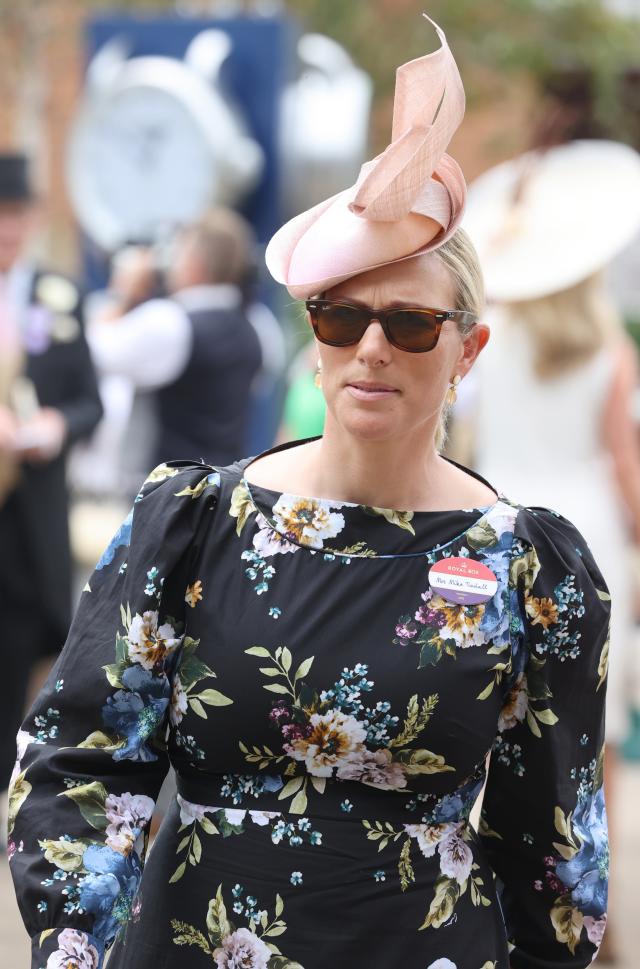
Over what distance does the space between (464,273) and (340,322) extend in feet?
0.65

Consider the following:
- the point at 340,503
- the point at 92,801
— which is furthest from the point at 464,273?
the point at 92,801

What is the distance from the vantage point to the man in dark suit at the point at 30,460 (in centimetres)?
521

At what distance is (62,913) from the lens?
6.21ft

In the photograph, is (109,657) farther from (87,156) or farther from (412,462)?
(87,156)

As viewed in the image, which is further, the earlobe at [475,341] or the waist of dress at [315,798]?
the earlobe at [475,341]

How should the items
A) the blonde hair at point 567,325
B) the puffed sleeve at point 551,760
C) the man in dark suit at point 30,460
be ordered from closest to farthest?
the puffed sleeve at point 551,760 < the blonde hair at point 567,325 < the man in dark suit at point 30,460

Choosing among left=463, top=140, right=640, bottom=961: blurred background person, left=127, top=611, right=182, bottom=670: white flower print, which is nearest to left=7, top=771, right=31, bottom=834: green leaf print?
left=127, top=611, right=182, bottom=670: white flower print

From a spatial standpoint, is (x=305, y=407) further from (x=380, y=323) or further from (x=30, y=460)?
(x=380, y=323)

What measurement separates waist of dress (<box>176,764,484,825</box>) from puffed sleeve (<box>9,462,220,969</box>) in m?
0.10

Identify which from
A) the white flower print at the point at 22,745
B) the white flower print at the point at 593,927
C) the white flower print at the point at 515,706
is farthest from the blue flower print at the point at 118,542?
the white flower print at the point at 593,927

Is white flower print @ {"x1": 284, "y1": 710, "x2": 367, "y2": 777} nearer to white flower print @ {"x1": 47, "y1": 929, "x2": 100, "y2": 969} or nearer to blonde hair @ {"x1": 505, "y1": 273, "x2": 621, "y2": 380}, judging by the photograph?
white flower print @ {"x1": 47, "y1": 929, "x2": 100, "y2": 969}

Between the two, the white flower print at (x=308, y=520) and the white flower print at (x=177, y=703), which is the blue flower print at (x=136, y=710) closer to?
the white flower print at (x=177, y=703)

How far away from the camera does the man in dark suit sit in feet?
17.1

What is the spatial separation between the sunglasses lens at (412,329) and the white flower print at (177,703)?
0.52 m
